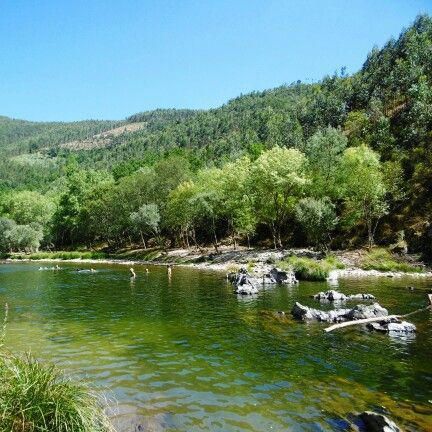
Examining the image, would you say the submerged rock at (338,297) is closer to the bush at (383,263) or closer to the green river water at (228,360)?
the green river water at (228,360)

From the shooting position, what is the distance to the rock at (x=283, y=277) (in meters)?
48.6

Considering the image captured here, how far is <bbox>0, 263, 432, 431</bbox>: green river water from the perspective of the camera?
1438 centimetres

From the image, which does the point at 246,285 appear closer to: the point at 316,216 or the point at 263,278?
the point at 263,278

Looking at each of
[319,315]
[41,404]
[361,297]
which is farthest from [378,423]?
[361,297]

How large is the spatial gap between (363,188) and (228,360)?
2172 inches

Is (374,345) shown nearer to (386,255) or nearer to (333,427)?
(333,427)

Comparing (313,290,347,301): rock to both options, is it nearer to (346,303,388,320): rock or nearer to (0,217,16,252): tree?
(346,303,388,320): rock

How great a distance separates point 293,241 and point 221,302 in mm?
52597

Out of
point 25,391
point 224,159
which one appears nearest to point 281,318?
point 25,391

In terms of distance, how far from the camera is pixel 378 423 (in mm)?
12539

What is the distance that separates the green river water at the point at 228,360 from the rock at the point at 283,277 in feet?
35.9

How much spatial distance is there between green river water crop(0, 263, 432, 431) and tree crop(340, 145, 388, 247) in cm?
3448

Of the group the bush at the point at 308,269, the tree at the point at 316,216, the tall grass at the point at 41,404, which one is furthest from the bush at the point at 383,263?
the tall grass at the point at 41,404

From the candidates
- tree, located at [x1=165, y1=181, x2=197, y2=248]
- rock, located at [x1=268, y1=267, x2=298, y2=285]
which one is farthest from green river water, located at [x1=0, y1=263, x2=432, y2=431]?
tree, located at [x1=165, y1=181, x2=197, y2=248]
